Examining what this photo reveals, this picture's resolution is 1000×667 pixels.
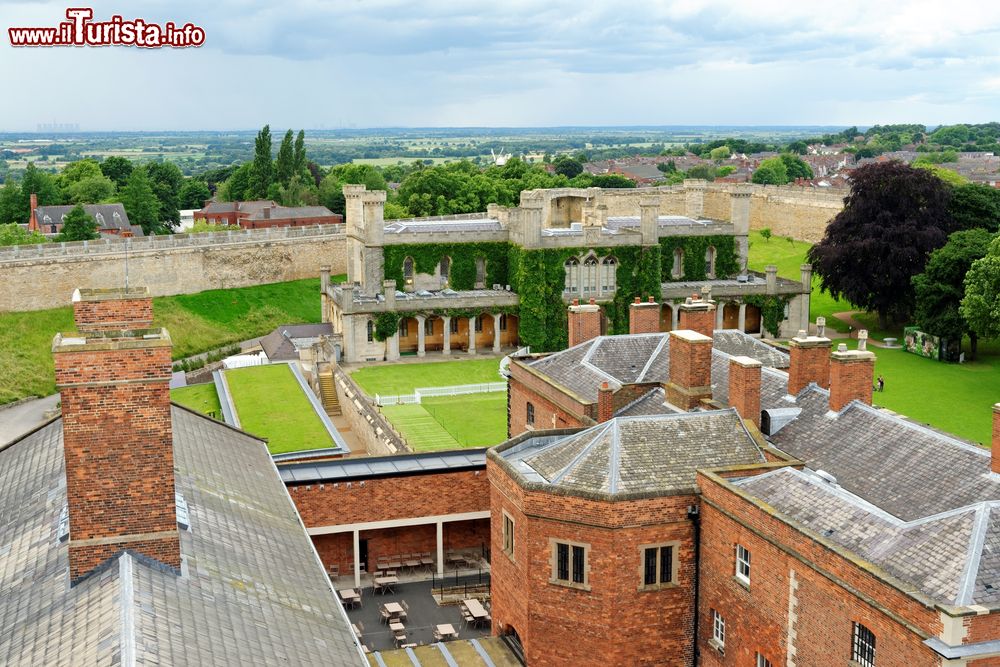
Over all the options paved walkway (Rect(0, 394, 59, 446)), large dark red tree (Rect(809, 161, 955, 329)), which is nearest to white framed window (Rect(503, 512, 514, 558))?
paved walkway (Rect(0, 394, 59, 446))

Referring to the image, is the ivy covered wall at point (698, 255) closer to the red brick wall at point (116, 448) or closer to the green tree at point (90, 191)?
the red brick wall at point (116, 448)

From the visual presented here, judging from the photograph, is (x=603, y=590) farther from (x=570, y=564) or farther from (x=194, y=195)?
(x=194, y=195)

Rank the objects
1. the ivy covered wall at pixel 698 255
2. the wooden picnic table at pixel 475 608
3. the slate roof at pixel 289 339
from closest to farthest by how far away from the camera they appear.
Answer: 1. the wooden picnic table at pixel 475 608
2. the slate roof at pixel 289 339
3. the ivy covered wall at pixel 698 255

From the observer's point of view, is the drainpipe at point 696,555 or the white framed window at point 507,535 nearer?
the drainpipe at point 696,555

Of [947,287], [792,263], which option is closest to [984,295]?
[947,287]

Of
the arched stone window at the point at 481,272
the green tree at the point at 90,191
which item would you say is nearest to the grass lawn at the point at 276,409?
the arched stone window at the point at 481,272

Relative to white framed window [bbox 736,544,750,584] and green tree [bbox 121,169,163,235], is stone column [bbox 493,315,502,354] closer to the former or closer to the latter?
white framed window [bbox 736,544,750,584]
